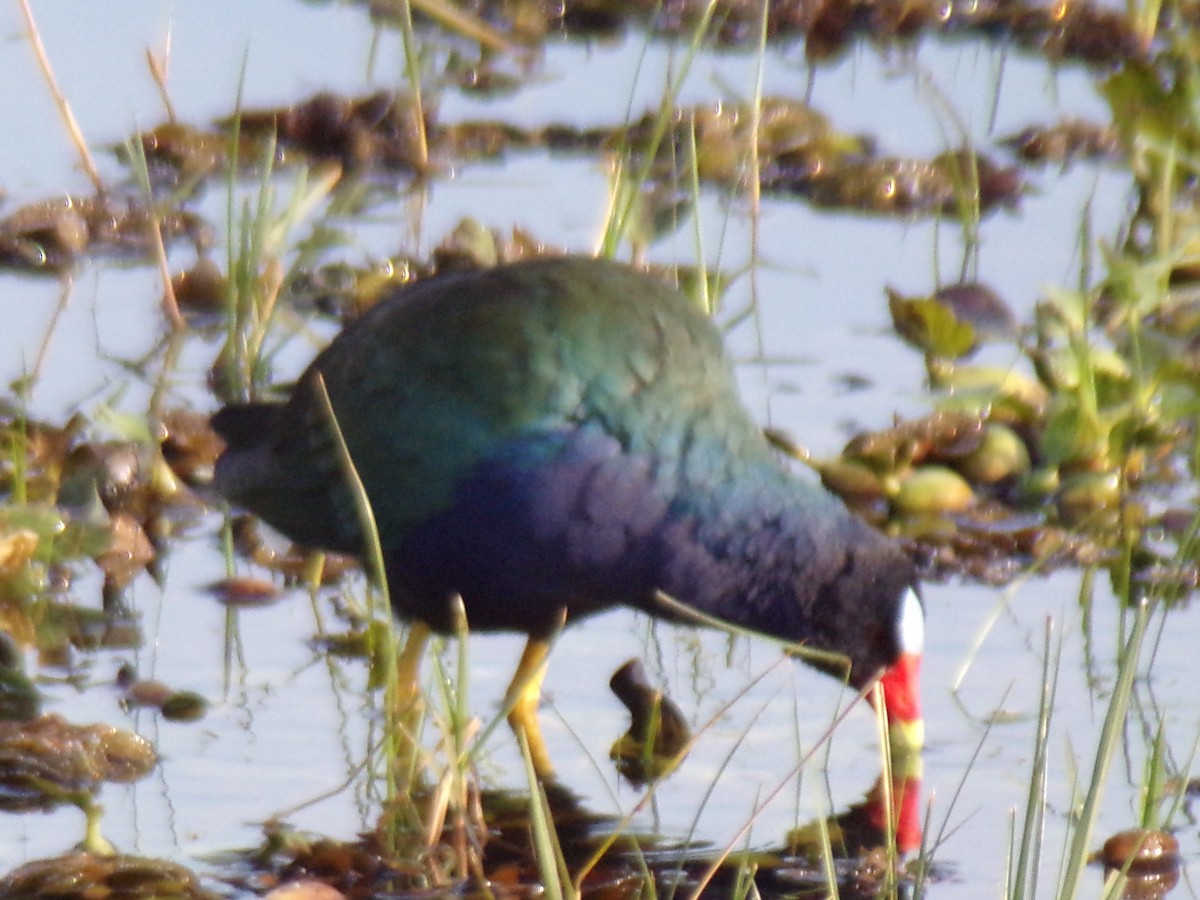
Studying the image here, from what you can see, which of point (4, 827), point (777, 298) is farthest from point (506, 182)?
point (4, 827)

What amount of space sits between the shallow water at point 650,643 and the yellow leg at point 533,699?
28 mm

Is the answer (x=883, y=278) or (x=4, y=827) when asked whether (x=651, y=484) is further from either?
(x=883, y=278)

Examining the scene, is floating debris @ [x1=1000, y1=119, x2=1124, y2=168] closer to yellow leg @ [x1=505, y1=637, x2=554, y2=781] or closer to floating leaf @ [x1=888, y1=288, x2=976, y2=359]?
floating leaf @ [x1=888, y1=288, x2=976, y2=359]

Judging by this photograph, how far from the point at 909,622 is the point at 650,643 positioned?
0.51m

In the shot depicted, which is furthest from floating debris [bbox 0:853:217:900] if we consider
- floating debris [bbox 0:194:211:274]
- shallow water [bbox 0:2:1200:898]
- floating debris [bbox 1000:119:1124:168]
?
floating debris [bbox 1000:119:1124:168]

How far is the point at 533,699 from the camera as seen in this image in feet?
10.8

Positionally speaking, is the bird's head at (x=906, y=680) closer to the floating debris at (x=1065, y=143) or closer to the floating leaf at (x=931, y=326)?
the floating leaf at (x=931, y=326)

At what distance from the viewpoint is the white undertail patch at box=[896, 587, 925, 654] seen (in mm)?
3164

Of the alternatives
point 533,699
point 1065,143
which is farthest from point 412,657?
point 1065,143

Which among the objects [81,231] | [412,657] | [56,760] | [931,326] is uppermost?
[81,231]

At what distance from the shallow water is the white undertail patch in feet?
0.49

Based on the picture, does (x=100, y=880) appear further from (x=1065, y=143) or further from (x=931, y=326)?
(x=1065, y=143)

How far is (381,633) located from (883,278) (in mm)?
2028

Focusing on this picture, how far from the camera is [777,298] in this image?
489 centimetres
